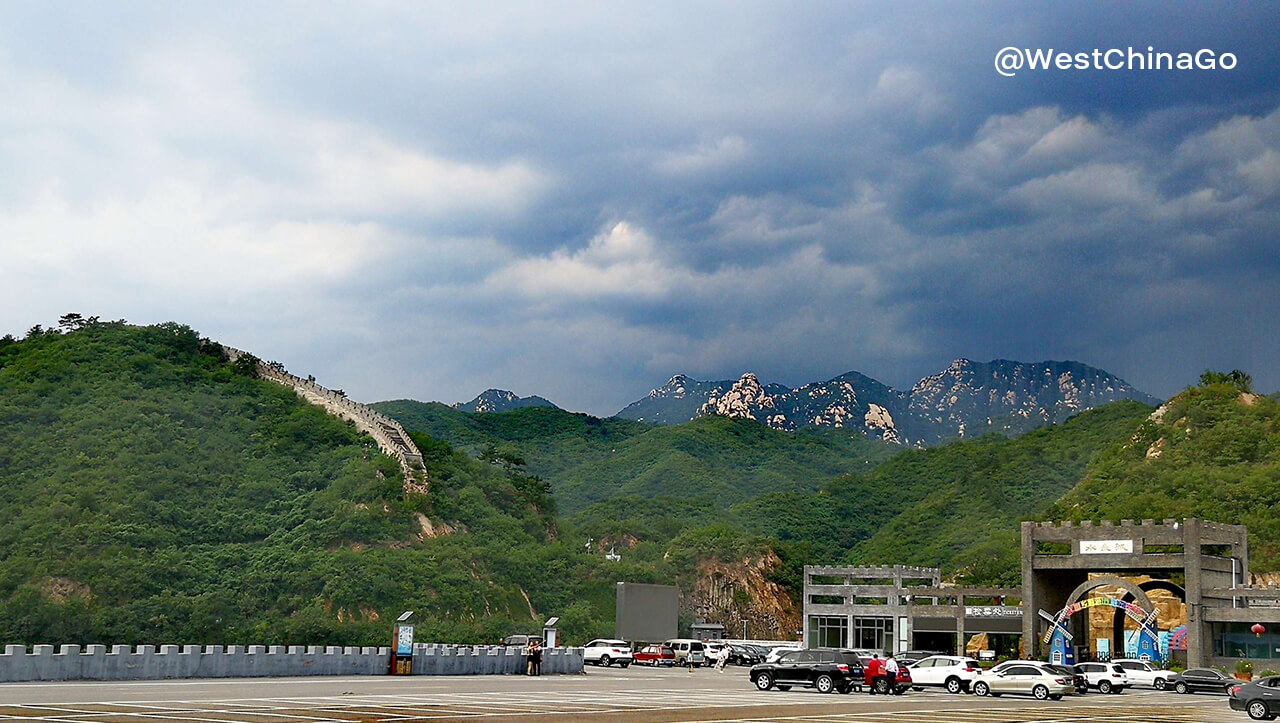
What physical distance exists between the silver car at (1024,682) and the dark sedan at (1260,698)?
8.32 m

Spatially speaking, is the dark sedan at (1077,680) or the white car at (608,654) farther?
the white car at (608,654)

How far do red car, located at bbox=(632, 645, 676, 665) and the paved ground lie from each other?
26094 millimetres

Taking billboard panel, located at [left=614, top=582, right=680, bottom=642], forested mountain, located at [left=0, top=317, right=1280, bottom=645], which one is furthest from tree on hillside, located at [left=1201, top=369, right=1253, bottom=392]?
billboard panel, located at [left=614, top=582, right=680, bottom=642]

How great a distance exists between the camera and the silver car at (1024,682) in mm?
40125

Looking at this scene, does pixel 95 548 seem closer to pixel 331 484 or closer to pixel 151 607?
pixel 151 607

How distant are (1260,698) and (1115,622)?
122 feet

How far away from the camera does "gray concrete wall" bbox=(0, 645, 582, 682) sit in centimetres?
3080

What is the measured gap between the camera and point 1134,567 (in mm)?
61750

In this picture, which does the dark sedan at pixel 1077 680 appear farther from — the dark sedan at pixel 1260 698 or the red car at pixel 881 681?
the dark sedan at pixel 1260 698

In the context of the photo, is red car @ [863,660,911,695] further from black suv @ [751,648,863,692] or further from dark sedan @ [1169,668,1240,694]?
dark sedan @ [1169,668,1240,694]

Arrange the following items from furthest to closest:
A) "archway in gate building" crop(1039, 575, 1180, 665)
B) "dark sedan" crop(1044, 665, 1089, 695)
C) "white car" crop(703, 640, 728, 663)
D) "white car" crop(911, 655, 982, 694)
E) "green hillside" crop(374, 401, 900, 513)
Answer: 1. "green hillside" crop(374, 401, 900, 513)
2. "white car" crop(703, 640, 728, 663)
3. "archway in gate building" crop(1039, 575, 1180, 665)
4. "dark sedan" crop(1044, 665, 1089, 695)
5. "white car" crop(911, 655, 982, 694)

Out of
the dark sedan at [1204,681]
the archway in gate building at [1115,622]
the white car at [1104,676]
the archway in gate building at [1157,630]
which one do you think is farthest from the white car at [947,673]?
the archway in gate building at [1157,630]

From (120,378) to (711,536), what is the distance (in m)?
57.4

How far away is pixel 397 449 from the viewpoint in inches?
4161
